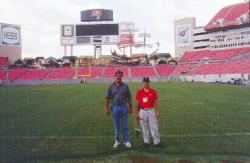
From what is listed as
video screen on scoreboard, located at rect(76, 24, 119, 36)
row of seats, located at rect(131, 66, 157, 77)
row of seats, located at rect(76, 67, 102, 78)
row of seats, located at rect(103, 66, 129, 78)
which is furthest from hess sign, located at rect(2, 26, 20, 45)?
row of seats, located at rect(131, 66, 157, 77)

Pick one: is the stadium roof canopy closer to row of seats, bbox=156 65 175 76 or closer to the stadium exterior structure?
the stadium exterior structure

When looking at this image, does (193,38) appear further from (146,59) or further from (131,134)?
(131,134)

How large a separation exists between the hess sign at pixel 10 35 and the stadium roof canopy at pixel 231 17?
44.6 metres

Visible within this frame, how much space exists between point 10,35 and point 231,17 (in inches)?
2002

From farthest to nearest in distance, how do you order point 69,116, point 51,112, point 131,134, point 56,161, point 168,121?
point 51,112
point 69,116
point 168,121
point 131,134
point 56,161

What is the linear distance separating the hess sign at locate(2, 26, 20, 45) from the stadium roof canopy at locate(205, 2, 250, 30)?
44642mm

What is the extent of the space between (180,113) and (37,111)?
20.9 feet

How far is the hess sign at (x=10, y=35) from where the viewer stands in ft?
311

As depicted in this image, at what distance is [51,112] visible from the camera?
18656 millimetres

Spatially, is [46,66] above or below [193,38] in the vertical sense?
below

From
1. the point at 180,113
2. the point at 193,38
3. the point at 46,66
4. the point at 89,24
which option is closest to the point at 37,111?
the point at 180,113

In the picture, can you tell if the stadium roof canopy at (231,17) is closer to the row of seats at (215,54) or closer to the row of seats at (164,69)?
the row of seats at (215,54)

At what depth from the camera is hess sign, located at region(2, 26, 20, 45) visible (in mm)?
94806

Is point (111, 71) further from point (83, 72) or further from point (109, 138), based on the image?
point (109, 138)
